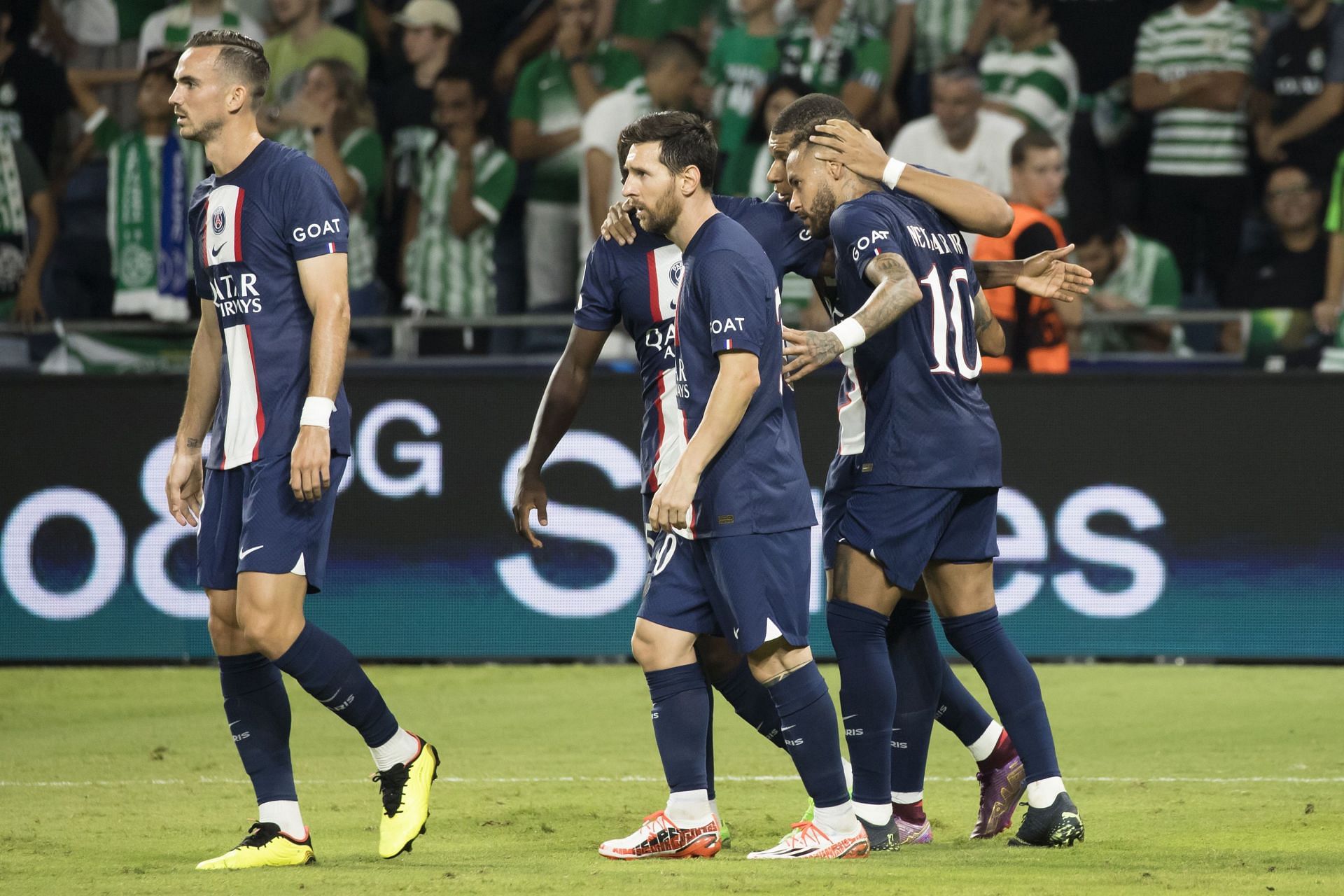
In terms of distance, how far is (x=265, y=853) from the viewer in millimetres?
4660

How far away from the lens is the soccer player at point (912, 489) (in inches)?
188

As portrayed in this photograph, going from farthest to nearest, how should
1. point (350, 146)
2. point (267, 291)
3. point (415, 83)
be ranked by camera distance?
1. point (415, 83)
2. point (350, 146)
3. point (267, 291)

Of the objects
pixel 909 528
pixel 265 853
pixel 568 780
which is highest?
pixel 909 528

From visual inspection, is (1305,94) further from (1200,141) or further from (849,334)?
(849,334)

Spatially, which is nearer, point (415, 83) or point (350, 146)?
point (350, 146)

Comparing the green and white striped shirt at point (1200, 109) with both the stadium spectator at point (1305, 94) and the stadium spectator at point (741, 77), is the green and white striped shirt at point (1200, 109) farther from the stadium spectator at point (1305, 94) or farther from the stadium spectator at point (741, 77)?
the stadium spectator at point (741, 77)

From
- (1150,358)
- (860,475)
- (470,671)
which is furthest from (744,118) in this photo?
(860,475)

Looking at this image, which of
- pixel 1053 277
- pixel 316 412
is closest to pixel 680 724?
pixel 316 412

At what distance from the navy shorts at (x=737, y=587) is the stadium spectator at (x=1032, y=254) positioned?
11.8ft

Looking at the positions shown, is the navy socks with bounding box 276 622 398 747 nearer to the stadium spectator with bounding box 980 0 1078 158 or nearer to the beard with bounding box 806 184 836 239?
the beard with bounding box 806 184 836 239

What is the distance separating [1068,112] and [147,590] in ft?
19.5

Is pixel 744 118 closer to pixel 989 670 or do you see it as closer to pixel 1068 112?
pixel 1068 112

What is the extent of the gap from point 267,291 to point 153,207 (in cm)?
607

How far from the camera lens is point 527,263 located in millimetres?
10742
